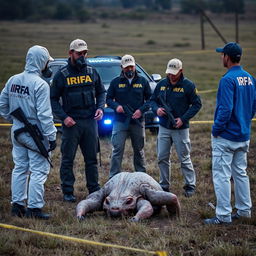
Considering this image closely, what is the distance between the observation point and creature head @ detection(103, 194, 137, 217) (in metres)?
6.82

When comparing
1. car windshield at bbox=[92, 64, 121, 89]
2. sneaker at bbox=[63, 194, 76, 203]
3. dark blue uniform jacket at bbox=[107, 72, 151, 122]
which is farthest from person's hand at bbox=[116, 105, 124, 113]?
car windshield at bbox=[92, 64, 121, 89]

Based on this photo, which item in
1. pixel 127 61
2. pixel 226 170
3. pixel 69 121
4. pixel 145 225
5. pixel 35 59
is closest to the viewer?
pixel 226 170

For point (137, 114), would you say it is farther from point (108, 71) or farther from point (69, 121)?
point (108, 71)

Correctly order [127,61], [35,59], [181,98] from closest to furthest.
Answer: [35,59] < [181,98] < [127,61]

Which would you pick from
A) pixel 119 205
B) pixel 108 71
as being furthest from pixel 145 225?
pixel 108 71

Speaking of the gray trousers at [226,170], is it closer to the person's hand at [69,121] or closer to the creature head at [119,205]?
the creature head at [119,205]

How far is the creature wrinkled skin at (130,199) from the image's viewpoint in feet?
22.4

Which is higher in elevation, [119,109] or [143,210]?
[119,109]

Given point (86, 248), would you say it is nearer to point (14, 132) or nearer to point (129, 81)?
point (14, 132)

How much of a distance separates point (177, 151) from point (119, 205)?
1.61m

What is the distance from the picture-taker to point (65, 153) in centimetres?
783

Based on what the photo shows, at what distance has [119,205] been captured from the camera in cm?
684

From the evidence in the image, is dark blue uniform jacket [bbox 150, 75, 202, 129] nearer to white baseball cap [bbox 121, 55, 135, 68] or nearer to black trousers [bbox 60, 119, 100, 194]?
white baseball cap [bbox 121, 55, 135, 68]

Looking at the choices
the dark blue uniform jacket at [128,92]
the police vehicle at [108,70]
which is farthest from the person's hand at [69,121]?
the police vehicle at [108,70]
